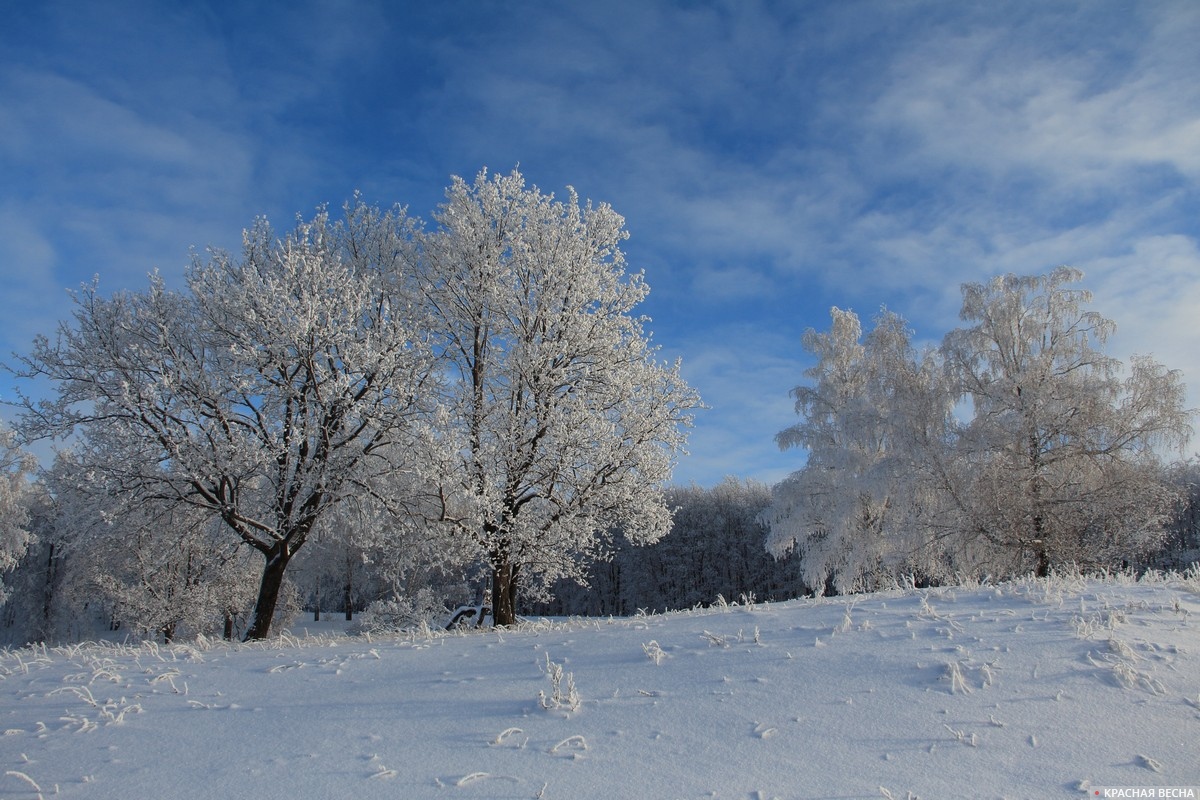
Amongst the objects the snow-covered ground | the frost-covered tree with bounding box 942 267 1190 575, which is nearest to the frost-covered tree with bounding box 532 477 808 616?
the frost-covered tree with bounding box 942 267 1190 575

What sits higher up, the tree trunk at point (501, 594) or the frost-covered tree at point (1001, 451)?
the frost-covered tree at point (1001, 451)

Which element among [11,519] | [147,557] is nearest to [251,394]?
[147,557]

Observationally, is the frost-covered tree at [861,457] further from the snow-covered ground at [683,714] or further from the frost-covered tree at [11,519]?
the frost-covered tree at [11,519]

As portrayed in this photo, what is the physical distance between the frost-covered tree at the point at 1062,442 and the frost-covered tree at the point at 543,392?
39.6ft

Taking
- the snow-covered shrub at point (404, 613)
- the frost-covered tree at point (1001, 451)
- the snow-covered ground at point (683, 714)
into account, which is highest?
the frost-covered tree at point (1001, 451)

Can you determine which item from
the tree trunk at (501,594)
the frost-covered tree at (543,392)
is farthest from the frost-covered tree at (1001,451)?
the tree trunk at (501,594)

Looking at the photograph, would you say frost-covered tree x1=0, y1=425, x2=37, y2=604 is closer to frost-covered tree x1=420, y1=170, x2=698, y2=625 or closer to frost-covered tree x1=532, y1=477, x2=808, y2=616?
frost-covered tree x1=420, y1=170, x2=698, y2=625

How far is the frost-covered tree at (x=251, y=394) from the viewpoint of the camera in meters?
14.5

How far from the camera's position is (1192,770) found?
4652mm

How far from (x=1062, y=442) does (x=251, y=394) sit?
78.8 feet

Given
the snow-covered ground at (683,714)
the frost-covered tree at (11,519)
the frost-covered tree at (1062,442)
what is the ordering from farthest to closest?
1. the frost-covered tree at (11,519)
2. the frost-covered tree at (1062,442)
3. the snow-covered ground at (683,714)

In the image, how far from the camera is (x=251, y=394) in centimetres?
1566

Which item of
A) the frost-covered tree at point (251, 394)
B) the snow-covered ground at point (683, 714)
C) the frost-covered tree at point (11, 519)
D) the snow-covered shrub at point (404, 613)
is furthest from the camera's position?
the frost-covered tree at point (11, 519)

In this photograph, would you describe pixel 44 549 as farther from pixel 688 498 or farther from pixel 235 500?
pixel 688 498
